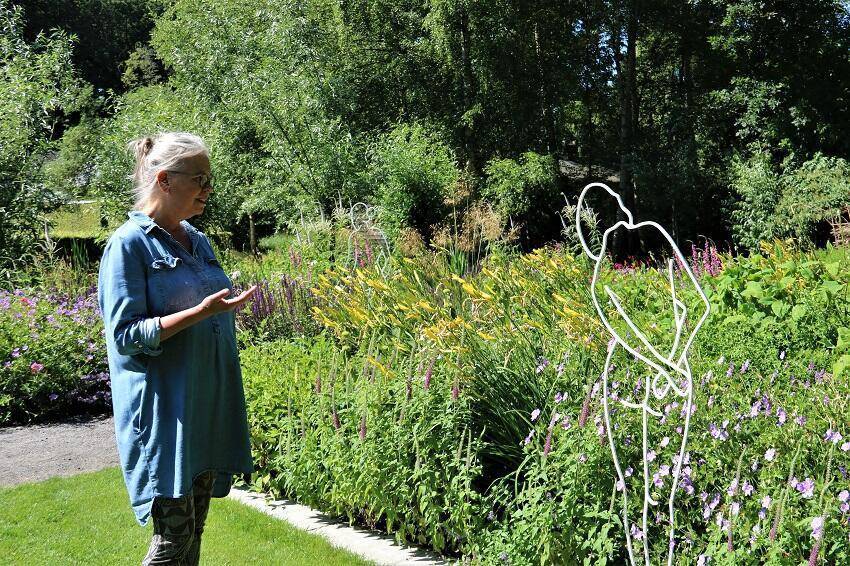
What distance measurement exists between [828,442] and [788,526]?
1.26ft

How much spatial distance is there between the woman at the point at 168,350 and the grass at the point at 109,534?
1258mm

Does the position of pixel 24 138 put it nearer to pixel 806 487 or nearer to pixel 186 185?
pixel 186 185

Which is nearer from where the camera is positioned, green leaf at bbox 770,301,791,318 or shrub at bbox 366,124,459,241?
green leaf at bbox 770,301,791,318

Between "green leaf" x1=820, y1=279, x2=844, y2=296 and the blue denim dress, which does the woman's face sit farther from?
"green leaf" x1=820, y1=279, x2=844, y2=296

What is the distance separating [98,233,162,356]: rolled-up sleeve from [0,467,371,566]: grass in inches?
66.5

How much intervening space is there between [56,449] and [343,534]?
9.13 feet

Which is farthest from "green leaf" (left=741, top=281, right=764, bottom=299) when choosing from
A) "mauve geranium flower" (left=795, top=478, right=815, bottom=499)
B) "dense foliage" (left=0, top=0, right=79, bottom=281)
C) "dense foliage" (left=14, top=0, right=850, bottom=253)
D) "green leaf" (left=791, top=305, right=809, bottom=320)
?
"dense foliage" (left=14, top=0, right=850, bottom=253)

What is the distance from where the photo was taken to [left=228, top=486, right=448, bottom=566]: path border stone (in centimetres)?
355

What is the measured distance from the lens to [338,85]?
1812cm

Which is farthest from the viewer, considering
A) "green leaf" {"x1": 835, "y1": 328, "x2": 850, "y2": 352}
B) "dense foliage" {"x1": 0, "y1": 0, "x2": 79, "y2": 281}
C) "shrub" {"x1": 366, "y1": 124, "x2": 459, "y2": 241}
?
"shrub" {"x1": 366, "y1": 124, "x2": 459, "y2": 241}

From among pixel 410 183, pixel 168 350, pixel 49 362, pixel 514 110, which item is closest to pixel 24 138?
pixel 49 362

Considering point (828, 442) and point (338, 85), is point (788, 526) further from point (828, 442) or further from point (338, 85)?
point (338, 85)

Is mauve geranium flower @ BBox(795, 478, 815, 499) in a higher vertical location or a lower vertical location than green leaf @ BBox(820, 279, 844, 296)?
lower

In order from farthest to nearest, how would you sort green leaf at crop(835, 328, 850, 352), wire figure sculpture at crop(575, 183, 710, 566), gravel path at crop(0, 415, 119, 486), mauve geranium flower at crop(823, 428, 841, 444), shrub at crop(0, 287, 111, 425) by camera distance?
1. shrub at crop(0, 287, 111, 425)
2. gravel path at crop(0, 415, 119, 486)
3. green leaf at crop(835, 328, 850, 352)
4. mauve geranium flower at crop(823, 428, 841, 444)
5. wire figure sculpture at crop(575, 183, 710, 566)
